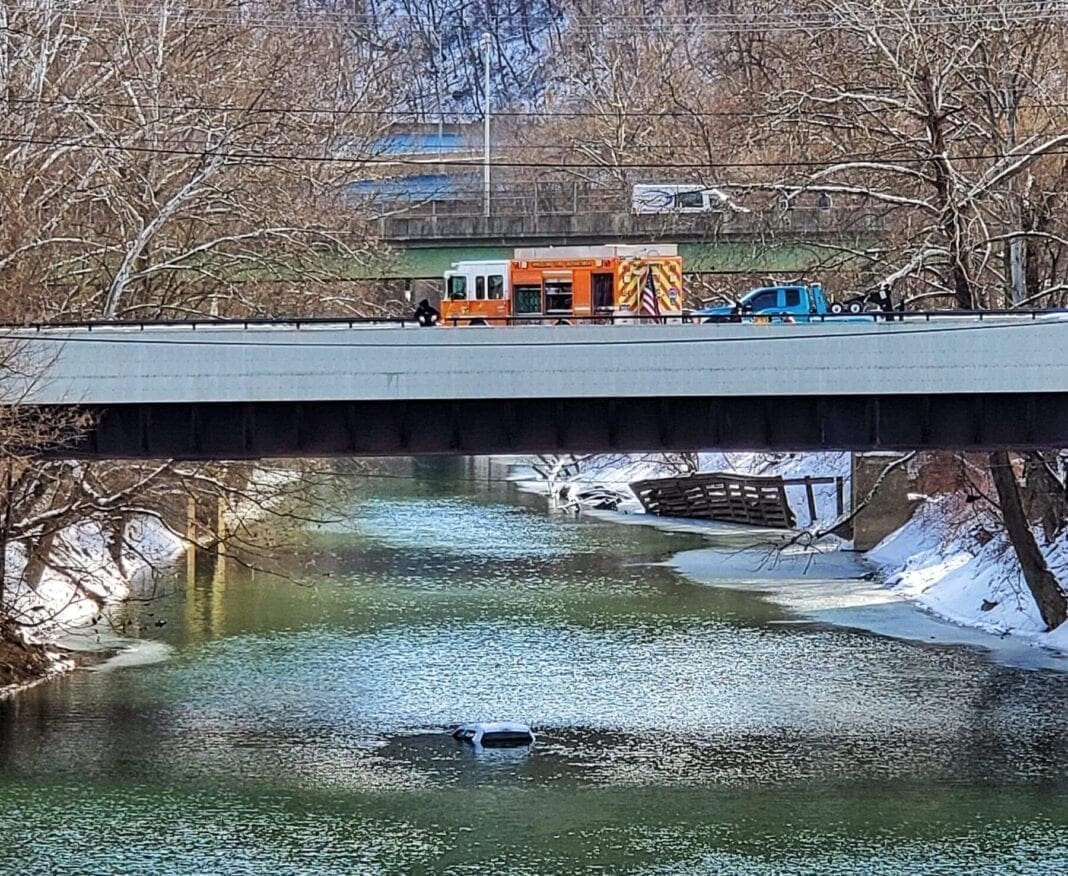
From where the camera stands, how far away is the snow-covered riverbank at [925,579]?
41.3m

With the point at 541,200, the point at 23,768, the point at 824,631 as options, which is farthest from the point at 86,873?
the point at 541,200

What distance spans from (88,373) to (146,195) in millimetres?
9556

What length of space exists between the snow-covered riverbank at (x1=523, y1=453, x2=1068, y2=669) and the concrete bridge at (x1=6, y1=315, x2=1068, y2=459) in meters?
10.6

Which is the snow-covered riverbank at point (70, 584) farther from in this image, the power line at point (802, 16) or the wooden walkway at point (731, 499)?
the wooden walkway at point (731, 499)

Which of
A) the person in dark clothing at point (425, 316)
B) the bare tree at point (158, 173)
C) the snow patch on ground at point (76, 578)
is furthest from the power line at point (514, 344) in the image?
the snow patch on ground at point (76, 578)

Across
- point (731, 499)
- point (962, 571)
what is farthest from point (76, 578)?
point (731, 499)

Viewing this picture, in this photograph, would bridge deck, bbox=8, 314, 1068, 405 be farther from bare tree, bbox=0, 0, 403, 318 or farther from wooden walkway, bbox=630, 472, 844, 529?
wooden walkway, bbox=630, 472, 844, 529

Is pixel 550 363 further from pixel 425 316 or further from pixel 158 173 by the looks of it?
pixel 158 173

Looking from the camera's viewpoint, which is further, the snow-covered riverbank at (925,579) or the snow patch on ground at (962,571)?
the snow patch on ground at (962,571)

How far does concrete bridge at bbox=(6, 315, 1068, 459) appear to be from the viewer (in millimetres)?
28250

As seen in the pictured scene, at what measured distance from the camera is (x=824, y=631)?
1631 inches

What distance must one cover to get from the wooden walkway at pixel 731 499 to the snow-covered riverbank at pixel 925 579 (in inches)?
40.3

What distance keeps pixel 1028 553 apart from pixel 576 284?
10.9 meters

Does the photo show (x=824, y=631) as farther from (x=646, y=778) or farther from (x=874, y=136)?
(x=646, y=778)
